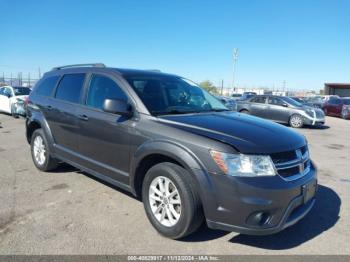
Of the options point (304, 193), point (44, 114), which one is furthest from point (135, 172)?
point (44, 114)

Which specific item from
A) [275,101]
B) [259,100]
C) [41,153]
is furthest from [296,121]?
[41,153]

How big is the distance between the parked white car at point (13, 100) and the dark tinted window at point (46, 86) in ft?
29.9

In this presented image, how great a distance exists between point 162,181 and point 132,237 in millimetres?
693

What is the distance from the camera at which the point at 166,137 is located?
352cm

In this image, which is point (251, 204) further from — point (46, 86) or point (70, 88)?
point (46, 86)

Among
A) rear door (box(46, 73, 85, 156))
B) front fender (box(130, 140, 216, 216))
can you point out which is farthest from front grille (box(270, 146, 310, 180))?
rear door (box(46, 73, 85, 156))

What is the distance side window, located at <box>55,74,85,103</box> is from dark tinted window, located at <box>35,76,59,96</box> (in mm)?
281

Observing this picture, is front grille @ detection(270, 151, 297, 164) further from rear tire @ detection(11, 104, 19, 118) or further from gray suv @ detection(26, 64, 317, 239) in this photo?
rear tire @ detection(11, 104, 19, 118)

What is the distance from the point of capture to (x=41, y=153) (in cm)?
596

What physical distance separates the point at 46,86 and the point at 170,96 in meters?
2.79

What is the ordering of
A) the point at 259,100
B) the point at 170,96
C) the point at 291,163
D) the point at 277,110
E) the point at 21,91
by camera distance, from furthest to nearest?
the point at 259,100 → the point at 277,110 → the point at 21,91 → the point at 170,96 → the point at 291,163

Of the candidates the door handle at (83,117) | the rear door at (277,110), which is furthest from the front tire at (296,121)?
the door handle at (83,117)

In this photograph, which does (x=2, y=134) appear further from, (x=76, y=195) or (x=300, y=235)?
(x=300, y=235)

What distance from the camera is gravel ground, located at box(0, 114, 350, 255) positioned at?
3.38 m
